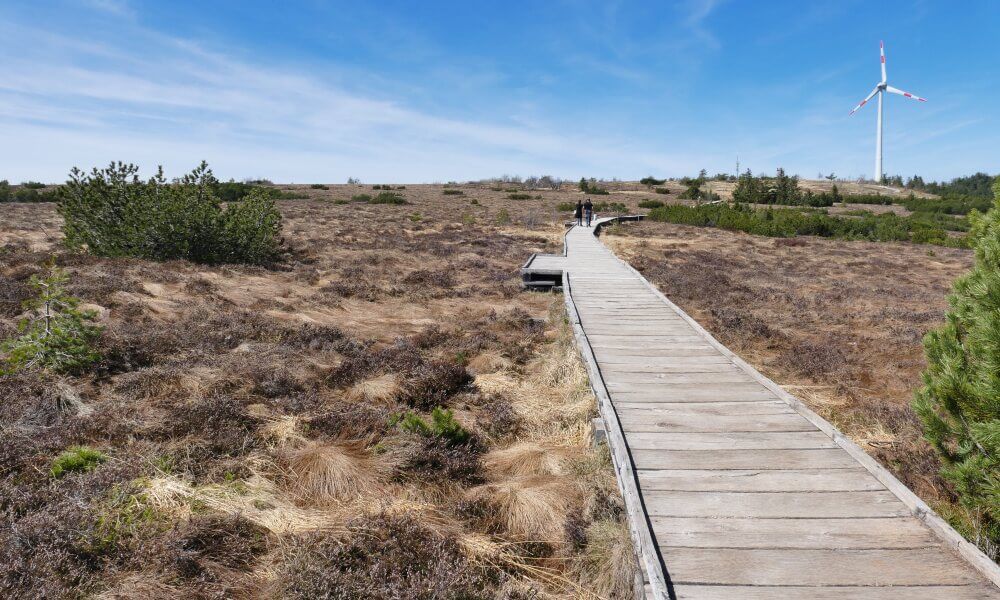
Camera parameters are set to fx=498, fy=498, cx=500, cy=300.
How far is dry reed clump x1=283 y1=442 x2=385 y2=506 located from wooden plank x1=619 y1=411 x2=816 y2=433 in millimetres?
2438

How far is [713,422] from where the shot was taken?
4.79 m

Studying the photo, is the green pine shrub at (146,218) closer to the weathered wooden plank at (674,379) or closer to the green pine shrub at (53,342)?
the green pine shrub at (53,342)

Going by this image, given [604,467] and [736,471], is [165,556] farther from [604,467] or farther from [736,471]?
[736,471]

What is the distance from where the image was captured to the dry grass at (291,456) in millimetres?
3221

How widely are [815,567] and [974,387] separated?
59.3 inches

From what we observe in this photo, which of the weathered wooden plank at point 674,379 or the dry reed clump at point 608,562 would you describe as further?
the weathered wooden plank at point 674,379

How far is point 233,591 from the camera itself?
3.10m

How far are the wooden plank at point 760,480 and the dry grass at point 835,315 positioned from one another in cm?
111

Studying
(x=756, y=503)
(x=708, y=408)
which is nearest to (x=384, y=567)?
(x=756, y=503)

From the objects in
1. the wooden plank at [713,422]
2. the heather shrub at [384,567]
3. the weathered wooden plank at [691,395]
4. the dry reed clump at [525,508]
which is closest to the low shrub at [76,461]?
the heather shrub at [384,567]

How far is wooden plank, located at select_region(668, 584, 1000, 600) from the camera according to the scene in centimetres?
271

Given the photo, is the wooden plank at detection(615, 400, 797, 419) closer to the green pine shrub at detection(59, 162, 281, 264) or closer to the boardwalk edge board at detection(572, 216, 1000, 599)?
the boardwalk edge board at detection(572, 216, 1000, 599)

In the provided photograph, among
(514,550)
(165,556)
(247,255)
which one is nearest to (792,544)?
(514,550)

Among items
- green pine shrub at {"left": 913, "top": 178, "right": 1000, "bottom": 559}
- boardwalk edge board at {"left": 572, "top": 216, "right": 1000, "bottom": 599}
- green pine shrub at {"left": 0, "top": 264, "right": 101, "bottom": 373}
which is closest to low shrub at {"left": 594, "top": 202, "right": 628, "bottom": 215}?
boardwalk edge board at {"left": 572, "top": 216, "right": 1000, "bottom": 599}
